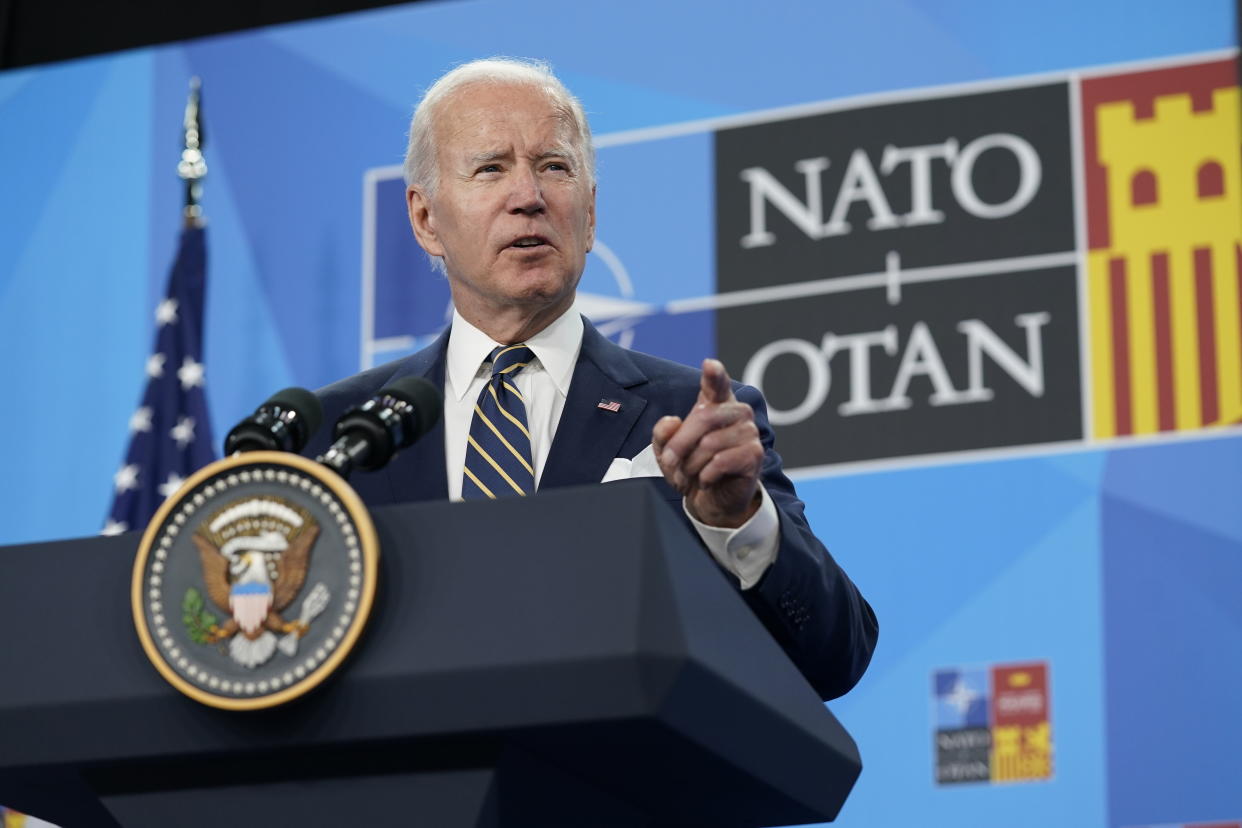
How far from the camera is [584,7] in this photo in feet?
17.4

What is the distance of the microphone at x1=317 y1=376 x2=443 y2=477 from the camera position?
4.88ft

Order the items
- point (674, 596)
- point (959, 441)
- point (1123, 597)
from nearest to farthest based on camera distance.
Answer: point (674, 596) < point (1123, 597) < point (959, 441)

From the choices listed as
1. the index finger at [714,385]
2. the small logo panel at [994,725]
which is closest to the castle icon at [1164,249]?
the small logo panel at [994,725]

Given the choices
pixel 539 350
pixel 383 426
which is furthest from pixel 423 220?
pixel 383 426

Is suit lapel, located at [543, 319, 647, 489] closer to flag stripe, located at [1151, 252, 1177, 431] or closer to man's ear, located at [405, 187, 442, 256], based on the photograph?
man's ear, located at [405, 187, 442, 256]

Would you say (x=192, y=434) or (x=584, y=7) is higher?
(x=584, y=7)

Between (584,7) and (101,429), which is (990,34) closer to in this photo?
(584,7)

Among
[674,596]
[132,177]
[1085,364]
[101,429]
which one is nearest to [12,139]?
[132,177]

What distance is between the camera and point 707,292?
4.88m

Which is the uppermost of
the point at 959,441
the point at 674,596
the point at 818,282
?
the point at 818,282

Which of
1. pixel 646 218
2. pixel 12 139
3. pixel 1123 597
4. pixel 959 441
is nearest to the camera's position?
pixel 1123 597

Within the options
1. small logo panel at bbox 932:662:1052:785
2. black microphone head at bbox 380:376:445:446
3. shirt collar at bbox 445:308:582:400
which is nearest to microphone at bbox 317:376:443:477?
black microphone head at bbox 380:376:445:446

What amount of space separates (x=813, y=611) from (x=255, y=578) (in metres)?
0.60

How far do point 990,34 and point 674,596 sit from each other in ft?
12.4
